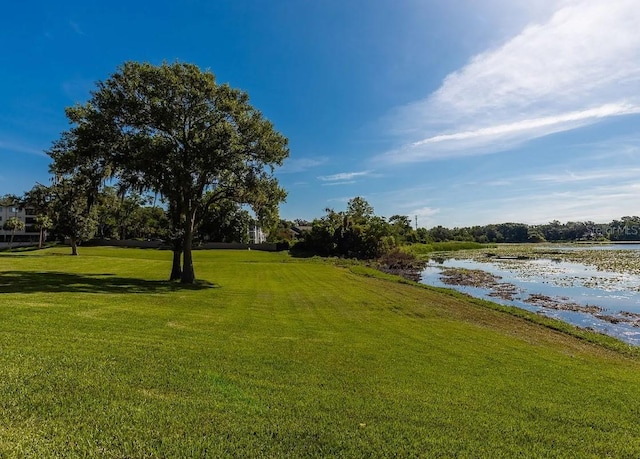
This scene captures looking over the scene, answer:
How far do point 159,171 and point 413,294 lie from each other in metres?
16.3

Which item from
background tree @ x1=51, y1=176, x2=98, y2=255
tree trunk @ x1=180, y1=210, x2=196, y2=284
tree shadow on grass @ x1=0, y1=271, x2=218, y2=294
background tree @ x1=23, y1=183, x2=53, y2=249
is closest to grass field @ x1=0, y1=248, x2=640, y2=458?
tree shadow on grass @ x1=0, y1=271, x2=218, y2=294

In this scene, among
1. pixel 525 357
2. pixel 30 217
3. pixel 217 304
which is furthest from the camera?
pixel 30 217

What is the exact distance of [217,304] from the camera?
15578 mm

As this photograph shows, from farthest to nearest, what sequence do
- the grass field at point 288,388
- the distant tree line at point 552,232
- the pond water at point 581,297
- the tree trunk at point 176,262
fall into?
the distant tree line at point 552,232 < the tree trunk at point 176,262 < the pond water at point 581,297 < the grass field at point 288,388

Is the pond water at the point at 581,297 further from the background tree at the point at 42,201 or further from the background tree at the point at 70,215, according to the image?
the background tree at the point at 42,201

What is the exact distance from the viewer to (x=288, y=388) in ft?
21.3

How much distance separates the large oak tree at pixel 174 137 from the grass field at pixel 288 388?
9.10 m

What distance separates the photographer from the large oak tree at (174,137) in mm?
19766

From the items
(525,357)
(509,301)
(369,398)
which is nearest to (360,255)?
(509,301)

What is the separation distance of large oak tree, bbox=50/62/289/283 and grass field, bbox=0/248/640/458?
358 inches

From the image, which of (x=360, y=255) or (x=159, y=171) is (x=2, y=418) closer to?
(x=159, y=171)

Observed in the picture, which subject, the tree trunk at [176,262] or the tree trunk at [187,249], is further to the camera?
the tree trunk at [176,262]

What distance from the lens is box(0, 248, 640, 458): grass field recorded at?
4.59 metres

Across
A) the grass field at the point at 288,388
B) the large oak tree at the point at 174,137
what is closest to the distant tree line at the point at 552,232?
the large oak tree at the point at 174,137
